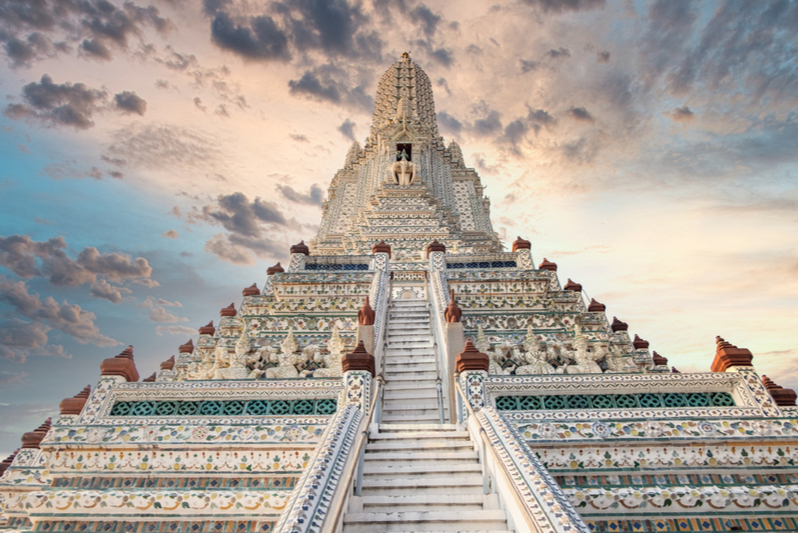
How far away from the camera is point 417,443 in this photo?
7.78 m

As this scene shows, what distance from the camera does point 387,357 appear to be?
38.2 feet

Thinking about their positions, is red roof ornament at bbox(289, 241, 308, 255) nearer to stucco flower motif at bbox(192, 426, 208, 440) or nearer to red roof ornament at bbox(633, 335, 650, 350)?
stucco flower motif at bbox(192, 426, 208, 440)

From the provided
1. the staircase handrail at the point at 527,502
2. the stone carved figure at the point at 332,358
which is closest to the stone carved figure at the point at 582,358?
the staircase handrail at the point at 527,502

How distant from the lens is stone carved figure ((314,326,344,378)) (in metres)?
11.0

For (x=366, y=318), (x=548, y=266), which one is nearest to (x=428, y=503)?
(x=366, y=318)

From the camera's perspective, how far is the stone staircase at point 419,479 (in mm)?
5988

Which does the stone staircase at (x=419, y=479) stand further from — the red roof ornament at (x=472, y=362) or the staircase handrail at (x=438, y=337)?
the red roof ornament at (x=472, y=362)

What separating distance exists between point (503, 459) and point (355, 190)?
30.7 meters

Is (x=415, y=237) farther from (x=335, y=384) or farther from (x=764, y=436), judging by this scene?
(x=764, y=436)

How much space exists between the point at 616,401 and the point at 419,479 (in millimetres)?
3780

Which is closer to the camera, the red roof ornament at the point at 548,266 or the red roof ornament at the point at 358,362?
the red roof ornament at the point at 358,362

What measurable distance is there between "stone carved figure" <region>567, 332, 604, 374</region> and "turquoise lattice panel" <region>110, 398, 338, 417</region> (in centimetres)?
594

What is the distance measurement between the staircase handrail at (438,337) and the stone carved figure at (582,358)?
2.93 m

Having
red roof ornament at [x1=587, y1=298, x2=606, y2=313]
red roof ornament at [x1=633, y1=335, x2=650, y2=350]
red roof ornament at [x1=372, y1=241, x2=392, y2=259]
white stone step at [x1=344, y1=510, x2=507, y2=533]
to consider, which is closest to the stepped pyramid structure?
white stone step at [x1=344, y1=510, x2=507, y2=533]
